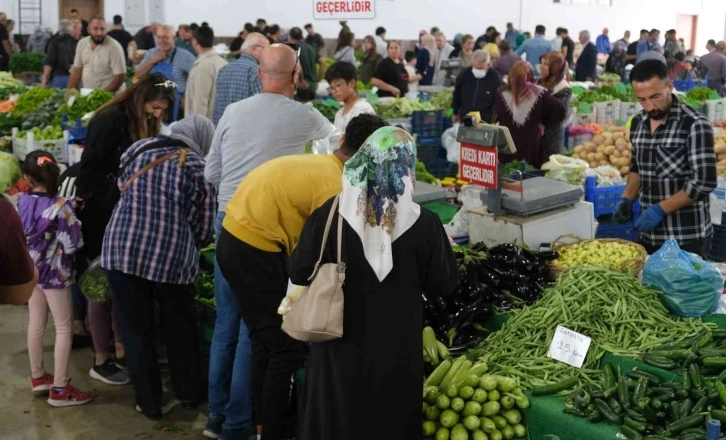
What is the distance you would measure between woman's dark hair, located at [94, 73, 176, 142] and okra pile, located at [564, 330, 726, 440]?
9.06 ft

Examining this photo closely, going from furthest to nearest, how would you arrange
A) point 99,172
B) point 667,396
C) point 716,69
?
1. point 716,69
2. point 99,172
3. point 667,396

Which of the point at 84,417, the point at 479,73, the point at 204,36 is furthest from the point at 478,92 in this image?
the point at 84,417

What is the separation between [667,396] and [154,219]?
8.68 feet

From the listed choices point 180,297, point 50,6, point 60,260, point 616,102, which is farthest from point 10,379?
point 50,6

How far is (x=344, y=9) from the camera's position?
22.9 ft

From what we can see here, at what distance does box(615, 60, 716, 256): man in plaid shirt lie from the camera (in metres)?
4.55

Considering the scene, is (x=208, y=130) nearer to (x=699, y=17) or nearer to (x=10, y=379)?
(x=10, y=379)

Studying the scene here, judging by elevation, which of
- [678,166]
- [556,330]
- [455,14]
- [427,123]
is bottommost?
[556,330]

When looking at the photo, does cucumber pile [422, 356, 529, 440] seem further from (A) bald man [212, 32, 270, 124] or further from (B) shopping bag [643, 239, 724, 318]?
(A) bald man [212, 32, 270, 124]

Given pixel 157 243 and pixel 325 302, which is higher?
pixel 325 302

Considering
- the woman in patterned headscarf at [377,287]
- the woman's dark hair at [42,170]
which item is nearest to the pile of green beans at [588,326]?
the woman in patterned headscarf at [377,287]

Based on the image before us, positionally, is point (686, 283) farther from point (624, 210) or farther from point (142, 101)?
point (142, 101)

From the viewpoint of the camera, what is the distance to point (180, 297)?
4980mm

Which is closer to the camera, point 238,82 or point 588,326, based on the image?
point 588,326
